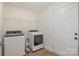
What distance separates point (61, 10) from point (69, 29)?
594 millimetres

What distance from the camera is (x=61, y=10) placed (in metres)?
1.70

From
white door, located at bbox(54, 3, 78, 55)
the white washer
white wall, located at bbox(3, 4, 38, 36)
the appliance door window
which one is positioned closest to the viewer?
white door, located at bbox(54, 3, 78, 55)

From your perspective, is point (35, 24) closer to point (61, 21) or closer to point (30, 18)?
point (30, 18)

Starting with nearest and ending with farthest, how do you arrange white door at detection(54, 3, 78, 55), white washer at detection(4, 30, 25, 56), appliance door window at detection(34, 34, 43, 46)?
white door at detection(54, 3, 78, 55), white washer at detection(4, 30, 25, 56), appliance door window at detection(34, 34, 43, 46)

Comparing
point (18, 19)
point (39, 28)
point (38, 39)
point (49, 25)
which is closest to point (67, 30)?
point (49, 25)

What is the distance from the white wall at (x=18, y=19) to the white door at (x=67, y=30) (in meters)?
A: 1.00

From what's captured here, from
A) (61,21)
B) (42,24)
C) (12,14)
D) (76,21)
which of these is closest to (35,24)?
(42,24)

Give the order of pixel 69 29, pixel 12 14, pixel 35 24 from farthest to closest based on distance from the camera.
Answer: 1. pixel 35 24
2. pixel 12 14
3. pixel 69 29

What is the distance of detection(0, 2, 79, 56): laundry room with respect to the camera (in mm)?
1467

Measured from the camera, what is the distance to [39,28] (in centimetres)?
259

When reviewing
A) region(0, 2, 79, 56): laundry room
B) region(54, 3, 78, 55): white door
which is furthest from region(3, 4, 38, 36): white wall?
region(54, 3, 78, 55): white door

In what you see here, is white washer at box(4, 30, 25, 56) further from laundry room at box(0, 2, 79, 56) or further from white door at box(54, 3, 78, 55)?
white door at box(54, 3, 78, 55)

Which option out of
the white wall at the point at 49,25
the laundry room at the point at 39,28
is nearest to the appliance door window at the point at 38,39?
the laundry room at the point at 39,28

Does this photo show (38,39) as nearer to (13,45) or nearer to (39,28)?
(39,28)
